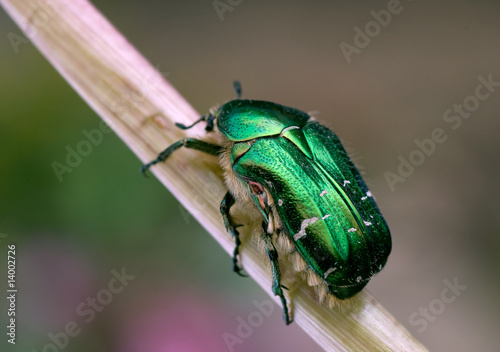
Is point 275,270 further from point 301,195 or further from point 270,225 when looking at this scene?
point 301,195

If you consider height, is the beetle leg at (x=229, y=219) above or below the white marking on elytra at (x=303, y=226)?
above

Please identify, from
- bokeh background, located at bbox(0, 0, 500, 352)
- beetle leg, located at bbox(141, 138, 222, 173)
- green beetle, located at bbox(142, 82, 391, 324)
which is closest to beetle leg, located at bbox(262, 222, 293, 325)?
green beetle, located at bbox(142, 82, 391, 324)

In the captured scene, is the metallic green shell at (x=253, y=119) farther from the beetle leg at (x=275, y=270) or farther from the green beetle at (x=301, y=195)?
the beetle leg at (x=275, y=270)

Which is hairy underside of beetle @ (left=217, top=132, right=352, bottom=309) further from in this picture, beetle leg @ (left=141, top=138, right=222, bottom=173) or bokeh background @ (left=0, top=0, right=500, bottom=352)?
bokeh background @ (left=0, top=0, right=500, bottom=352)

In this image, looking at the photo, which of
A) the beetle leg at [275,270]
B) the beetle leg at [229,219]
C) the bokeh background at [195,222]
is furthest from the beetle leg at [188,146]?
the bokeh background at [195,222]

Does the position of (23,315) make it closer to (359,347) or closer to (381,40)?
(359,347)

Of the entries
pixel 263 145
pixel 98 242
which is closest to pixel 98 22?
pixel 263 145
